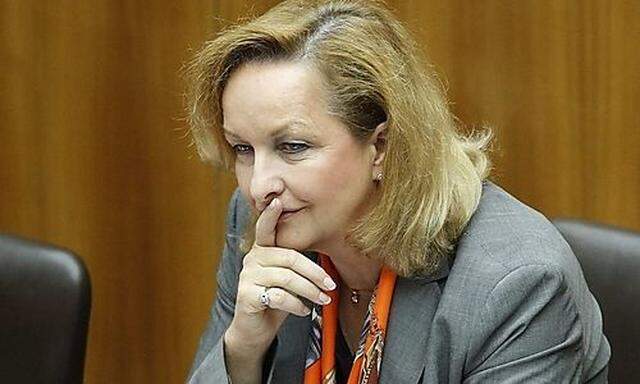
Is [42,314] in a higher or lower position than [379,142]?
lower

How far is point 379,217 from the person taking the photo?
187 centimetres

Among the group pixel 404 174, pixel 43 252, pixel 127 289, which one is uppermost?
pixel 404 174

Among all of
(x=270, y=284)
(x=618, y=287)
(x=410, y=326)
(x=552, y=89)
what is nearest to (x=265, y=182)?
(x=270, y=284)

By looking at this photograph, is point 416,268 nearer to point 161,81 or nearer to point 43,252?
point 43,252

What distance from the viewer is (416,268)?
1877mm

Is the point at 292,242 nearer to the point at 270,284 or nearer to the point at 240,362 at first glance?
the point at 270,284

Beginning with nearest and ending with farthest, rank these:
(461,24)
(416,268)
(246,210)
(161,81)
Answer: (416,268)
(246,210)
(461,24)
(161,81)

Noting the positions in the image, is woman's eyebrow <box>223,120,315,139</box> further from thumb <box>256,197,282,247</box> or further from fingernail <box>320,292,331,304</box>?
fingernail <box>320,292,331,304</box>

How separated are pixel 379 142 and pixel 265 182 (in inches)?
7.2

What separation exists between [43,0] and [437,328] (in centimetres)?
169

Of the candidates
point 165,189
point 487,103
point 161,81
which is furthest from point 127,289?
point 487,103

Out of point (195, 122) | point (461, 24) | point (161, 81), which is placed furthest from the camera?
point (161, 81)

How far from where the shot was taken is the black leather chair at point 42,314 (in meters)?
2.00

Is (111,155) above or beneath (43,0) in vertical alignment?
beneath
